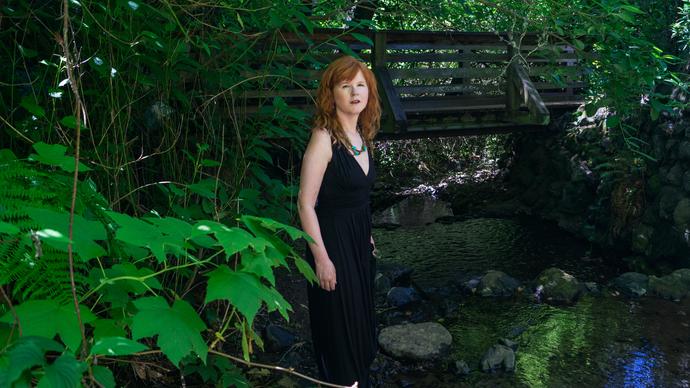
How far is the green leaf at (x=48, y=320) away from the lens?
127 centimetres

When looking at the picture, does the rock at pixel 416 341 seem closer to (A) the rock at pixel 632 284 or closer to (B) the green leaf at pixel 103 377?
(A) the rock at pixel 632 284

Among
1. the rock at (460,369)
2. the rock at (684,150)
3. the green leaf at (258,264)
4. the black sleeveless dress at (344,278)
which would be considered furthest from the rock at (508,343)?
the green leaf at (258,264)

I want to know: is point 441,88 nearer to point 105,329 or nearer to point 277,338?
point 277,338

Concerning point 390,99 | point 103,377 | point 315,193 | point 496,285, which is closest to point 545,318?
point 496,285

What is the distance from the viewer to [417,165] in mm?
12805

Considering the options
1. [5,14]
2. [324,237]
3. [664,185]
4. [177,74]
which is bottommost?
[664,185]

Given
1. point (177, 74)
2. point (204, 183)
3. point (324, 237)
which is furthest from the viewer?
point (177, 74)

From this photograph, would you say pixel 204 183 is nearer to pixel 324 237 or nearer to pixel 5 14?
pixel 324 237

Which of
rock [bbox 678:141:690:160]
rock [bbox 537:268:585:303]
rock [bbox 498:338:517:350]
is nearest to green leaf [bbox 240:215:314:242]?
rock [bbox 498:338:517:350]

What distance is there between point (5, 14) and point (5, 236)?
4.57 ft

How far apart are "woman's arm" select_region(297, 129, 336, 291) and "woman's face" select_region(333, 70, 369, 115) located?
0.14m

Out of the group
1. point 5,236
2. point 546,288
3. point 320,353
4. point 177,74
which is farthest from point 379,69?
point 5,236

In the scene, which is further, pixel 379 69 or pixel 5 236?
pixel 379 69

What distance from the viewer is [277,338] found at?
4.76m
